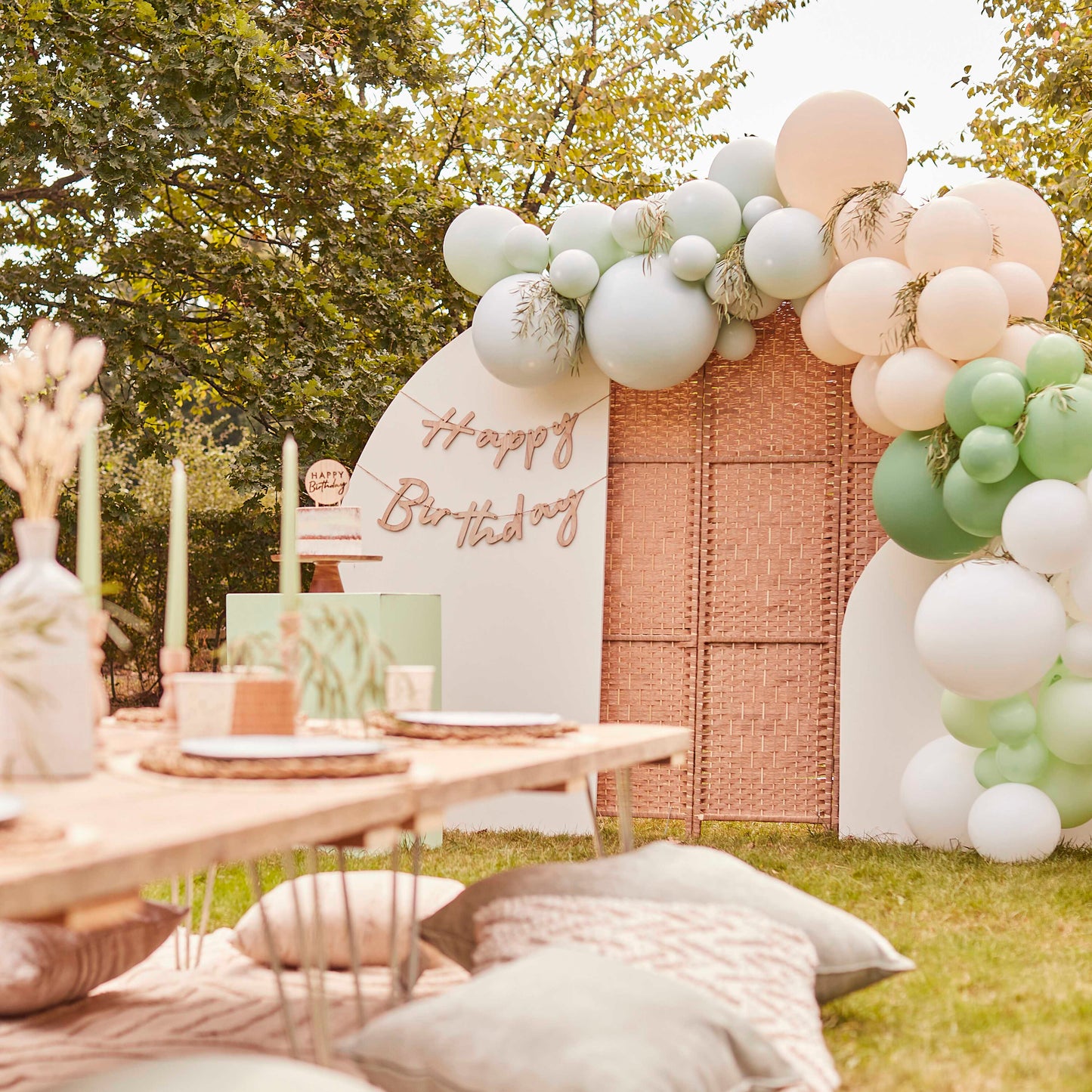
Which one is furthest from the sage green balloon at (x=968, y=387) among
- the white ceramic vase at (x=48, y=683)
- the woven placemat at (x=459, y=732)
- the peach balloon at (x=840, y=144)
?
the white ceramic vase at (x=48, y=683)

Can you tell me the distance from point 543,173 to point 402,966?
9243 millimetres

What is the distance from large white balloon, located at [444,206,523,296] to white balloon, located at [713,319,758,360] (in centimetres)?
86

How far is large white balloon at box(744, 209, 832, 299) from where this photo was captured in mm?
4520

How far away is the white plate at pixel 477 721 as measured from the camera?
2.08 m

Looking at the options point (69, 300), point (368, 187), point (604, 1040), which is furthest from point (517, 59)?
point (604, 1040)

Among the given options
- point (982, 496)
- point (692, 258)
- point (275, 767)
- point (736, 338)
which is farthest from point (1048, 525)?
point (275, 767)

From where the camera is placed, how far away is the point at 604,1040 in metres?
1.61

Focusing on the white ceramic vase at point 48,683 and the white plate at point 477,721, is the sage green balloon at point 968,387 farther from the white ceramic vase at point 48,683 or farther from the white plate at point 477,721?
the white ceramic vase at point 48,683

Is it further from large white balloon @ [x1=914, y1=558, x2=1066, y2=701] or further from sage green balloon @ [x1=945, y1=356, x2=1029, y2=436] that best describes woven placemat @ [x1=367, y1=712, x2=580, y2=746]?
sage green balloon @ [x1=945, y1=356, x2=1029, y2=436]

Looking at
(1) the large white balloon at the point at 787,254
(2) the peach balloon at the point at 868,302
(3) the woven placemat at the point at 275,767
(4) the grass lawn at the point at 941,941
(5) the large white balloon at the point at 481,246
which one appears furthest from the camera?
(5) the large white balloon at the point at 481,246

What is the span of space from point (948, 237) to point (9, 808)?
3598 millimetres

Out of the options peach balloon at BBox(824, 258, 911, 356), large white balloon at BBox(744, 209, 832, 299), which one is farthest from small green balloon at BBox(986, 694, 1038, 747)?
large white balloon at BBox(744, 209, 832, 299)

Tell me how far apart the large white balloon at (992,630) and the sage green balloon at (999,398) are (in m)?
0.45

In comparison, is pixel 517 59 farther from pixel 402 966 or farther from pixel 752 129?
pixel 402 966
